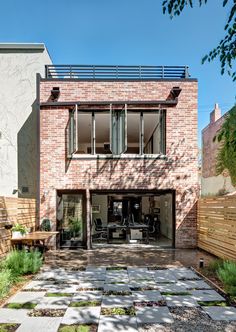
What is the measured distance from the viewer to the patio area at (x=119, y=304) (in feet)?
15.8

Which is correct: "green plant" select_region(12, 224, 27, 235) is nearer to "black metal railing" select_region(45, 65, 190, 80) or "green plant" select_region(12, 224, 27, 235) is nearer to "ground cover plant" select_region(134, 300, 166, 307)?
"ground cover plant" select_region(134, 300, 166, 307)

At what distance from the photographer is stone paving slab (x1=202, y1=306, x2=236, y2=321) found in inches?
201

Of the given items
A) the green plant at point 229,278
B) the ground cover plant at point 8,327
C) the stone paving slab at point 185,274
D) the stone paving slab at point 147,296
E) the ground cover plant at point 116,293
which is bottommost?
the stone paving slab at point 185,274

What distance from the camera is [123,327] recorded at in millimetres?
4703

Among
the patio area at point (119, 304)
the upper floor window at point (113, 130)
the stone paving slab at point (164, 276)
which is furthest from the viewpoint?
the upper floor window at point (113, 130)

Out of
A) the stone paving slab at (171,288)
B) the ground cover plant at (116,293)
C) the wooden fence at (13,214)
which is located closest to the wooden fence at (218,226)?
the stone paving slab at (171,288)

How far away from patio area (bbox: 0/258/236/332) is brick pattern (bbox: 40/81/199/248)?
469 cm

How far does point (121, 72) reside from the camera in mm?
13234

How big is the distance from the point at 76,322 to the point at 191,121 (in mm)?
9604

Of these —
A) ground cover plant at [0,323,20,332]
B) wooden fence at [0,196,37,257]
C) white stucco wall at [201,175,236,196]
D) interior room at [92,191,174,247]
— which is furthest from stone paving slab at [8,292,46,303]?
white stucco wall at [201,175,236,196]

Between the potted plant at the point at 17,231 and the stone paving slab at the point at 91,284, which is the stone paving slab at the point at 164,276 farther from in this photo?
the potted plant at the point at 17,231

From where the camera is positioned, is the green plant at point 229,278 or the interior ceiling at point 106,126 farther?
the interior ceiling at point 106,126

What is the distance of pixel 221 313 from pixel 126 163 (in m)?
7.99

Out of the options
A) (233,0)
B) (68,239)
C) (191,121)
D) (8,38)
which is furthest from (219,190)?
(233,0)
